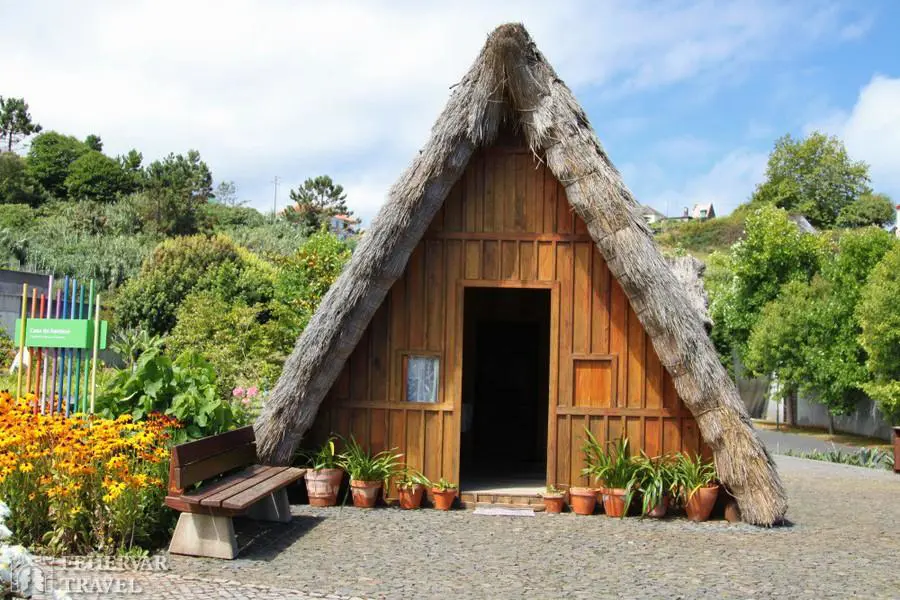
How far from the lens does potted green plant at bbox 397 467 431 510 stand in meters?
8.41

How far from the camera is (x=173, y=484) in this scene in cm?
621

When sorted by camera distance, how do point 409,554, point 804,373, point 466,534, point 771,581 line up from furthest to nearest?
point 804,373 < point 466,534 < point 409,554 < point 771,581

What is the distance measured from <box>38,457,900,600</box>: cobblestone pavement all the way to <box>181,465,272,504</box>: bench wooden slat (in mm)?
463

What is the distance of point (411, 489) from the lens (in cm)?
841

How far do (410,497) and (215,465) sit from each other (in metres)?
2.24

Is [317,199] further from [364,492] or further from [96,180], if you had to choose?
[364,492]

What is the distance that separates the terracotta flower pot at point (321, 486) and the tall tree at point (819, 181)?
53.8 meters

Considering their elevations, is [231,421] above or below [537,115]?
below

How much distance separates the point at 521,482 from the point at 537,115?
13.8ft

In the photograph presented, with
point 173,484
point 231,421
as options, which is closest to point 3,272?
point 231,421

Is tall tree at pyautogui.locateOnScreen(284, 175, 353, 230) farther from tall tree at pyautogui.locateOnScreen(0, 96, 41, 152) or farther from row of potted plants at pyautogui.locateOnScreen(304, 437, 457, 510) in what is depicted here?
row of potted plants at pyautogui.locateOnScreen(304, 437, 457, 510)

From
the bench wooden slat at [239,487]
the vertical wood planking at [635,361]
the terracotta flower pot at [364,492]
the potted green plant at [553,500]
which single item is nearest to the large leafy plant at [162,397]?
the bench wooden slat at [239,487]

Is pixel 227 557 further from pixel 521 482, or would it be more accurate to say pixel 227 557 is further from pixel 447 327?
pixel 521 482

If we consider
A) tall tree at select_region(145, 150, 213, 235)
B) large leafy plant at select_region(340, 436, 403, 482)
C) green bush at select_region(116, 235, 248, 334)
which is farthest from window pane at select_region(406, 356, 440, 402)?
tall tree at select_region(145, 150, 213, 235)
